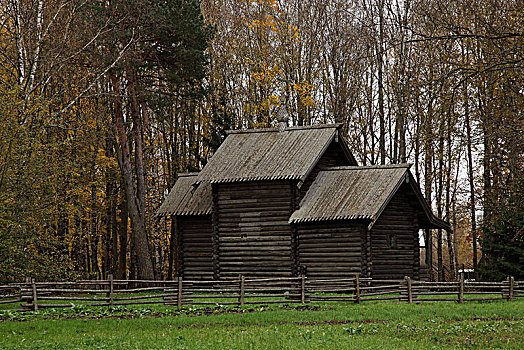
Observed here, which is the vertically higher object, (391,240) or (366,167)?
(366,167)

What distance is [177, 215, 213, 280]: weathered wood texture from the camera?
3359cm

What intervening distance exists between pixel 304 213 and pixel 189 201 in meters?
6.54

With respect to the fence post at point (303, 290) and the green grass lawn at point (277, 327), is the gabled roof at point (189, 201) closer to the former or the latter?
the fence post at point (303, 290)

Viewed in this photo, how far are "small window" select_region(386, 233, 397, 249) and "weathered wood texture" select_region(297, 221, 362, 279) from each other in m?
1.99

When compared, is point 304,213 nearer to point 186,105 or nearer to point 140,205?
point 140,205

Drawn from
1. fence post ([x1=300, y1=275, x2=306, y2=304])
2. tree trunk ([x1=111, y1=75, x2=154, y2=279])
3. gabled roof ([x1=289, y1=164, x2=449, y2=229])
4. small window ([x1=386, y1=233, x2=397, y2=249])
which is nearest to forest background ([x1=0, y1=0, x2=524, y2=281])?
tree trunk ([x1=111, y1=75, x2=154, y2=279])

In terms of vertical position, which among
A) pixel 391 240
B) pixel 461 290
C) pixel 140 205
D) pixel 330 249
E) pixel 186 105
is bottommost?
pixel 461 290

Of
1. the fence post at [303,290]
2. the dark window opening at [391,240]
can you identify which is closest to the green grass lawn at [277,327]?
the fence post at [303,290]

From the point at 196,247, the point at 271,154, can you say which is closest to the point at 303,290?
the point at 271,154

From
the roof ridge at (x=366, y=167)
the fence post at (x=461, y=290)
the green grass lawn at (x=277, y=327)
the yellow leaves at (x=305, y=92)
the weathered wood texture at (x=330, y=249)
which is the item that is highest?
the yellow leaves at (x=305, y=92)

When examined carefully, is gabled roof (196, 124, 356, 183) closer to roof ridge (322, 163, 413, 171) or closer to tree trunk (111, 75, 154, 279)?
roof ridge (322, 163, 413, 171)

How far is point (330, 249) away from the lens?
3017 cm

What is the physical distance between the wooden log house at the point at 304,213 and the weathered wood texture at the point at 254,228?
45mm

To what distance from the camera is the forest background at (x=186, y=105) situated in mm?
27266
